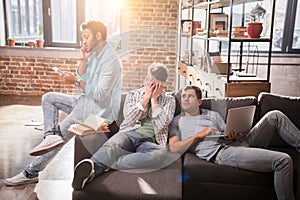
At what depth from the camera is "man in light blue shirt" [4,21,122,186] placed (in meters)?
2.56

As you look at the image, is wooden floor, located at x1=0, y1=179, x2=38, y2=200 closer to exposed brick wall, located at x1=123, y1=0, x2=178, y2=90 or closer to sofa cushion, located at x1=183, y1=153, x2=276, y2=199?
sofa cushion, located at x1=183, y1=153, x2=276, y2=199

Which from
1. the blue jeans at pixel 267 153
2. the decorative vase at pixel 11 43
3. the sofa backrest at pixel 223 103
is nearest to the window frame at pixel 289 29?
the sofa backrest at pixel 223 103

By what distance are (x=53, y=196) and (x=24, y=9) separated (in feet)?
14.1

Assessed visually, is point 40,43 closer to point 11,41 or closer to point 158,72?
point 11,41

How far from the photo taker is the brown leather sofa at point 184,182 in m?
1.98

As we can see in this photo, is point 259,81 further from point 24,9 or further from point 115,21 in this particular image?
point 24,9

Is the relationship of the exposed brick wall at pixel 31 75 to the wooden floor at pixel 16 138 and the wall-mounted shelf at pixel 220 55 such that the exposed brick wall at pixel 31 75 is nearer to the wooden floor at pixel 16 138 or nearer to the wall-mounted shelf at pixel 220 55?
the wooden floor at pixel 16 138

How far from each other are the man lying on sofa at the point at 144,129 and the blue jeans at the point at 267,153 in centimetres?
43

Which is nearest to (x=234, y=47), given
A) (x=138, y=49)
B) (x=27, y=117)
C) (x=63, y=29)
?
(x=138, y=49)

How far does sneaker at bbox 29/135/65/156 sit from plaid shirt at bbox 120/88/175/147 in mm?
601

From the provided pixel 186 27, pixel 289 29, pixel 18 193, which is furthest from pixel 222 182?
pixel 289 29

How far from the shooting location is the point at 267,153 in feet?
7.20

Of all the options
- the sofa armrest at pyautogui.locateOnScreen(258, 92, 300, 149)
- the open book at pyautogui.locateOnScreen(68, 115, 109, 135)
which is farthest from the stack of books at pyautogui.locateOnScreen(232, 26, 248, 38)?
the open book at pyautogui.locateOnScreen(68, 115, 109, 135)

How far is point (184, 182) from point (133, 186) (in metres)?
0.41
